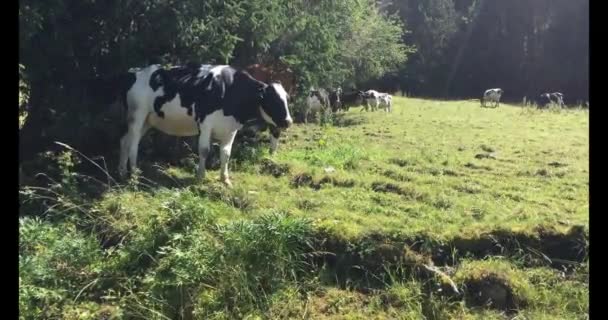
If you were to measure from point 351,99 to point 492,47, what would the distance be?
78.0 ft

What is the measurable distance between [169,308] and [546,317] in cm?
359

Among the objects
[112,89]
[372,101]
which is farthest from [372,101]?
[112,89]

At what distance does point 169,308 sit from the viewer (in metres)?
5.89

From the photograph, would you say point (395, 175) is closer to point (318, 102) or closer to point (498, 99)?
point (318, 102)

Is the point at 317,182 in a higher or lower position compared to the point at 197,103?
lower

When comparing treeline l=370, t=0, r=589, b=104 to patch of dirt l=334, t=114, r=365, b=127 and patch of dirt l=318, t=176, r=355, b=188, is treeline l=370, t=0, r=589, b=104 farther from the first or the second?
patch of dirt l=318, t=176, r=355, b=188

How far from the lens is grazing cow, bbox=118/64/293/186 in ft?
29.4

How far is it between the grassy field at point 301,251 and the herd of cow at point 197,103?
599 millimetres

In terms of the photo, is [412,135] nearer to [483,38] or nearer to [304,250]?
[304,250]

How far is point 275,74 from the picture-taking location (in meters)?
12.0

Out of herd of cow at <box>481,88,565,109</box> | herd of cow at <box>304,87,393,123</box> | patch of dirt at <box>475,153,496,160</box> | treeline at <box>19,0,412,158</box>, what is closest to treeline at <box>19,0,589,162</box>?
treeline at <box>19,0,412,158</box>

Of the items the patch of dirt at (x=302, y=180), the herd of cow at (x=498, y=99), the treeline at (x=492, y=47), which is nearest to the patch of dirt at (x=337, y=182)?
the patch of dirt at (x=302, y=180)

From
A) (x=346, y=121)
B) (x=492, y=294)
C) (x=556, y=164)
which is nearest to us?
(x=492, y=294)

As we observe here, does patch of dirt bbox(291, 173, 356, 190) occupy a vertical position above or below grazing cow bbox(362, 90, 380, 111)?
below
